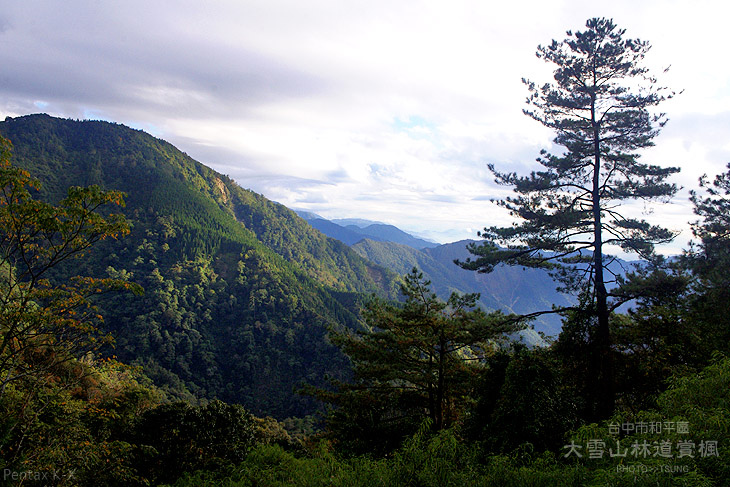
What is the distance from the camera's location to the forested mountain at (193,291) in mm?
75875

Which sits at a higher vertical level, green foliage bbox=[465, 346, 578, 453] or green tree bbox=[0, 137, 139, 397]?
green tree bbox=[0, 137, 139, 397]

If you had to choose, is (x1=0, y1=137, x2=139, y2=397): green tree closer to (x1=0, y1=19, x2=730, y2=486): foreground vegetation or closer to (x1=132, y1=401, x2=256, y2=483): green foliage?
(x1=0, y1=19, x2=730, y2=486): foreground vegetation

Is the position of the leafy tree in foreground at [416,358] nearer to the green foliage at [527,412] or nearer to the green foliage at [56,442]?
the green foliage at [527,412]

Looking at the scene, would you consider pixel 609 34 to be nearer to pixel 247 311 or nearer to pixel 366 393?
pixel 366 393

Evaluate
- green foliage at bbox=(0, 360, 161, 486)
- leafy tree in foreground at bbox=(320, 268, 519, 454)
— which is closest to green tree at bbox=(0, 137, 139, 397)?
green foliage at bbox=(0, 360, 161, 486)

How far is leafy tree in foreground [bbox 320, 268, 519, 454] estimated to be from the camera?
11815 millimetres

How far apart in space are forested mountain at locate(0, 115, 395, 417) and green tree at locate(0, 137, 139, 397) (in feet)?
161

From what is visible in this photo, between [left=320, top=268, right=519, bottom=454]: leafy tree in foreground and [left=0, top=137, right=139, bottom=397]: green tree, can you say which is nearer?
[left=0, top=137, right=139, bottom=397]: green tree

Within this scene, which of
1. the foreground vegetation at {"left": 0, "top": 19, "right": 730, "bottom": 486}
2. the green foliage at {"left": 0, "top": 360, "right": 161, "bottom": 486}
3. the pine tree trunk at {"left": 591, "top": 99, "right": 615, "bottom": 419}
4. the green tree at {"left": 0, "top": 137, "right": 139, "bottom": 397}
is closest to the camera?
the foreground vegetation at {"left": 0, "top": 19, "right": 730, "bottom": 486}

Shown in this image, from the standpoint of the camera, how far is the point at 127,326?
79.2 meters

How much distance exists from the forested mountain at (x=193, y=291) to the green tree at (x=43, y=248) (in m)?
49.0

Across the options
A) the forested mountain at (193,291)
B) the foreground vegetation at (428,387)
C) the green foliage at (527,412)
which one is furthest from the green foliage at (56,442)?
the forested mountain at (193,291)

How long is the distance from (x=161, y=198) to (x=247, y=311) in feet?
227

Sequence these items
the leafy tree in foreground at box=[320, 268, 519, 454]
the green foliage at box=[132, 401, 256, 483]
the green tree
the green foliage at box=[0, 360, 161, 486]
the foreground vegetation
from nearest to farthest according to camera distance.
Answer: the foreground vegetation < the green tree < the green foliage at box=[0, 360, 161, 486] < the leafy tree in foreground at box=[320, 268, 519, 454] < the green foliage at box=[132, 401, 256, 483]
